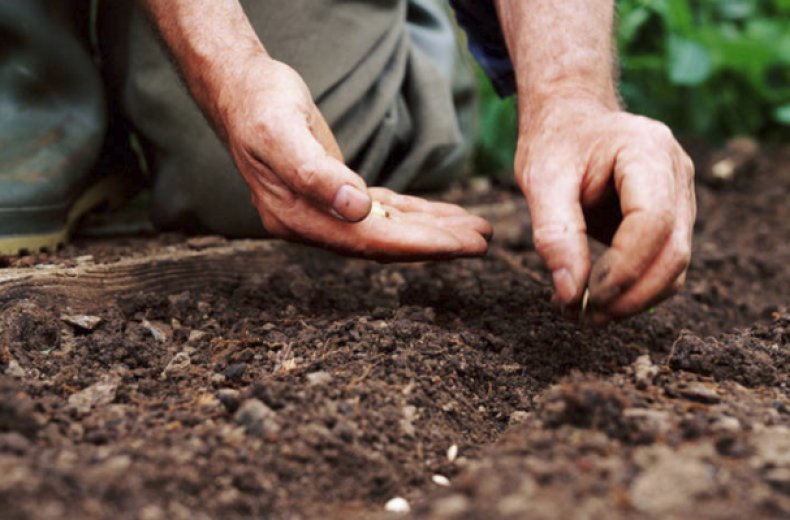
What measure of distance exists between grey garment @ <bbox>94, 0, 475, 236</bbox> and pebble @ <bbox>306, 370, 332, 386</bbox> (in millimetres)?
887

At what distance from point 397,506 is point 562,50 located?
38.9 inches

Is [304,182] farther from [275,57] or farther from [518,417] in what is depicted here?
[275,57]

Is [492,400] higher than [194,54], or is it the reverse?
[194,54]

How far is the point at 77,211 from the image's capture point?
6.79ft

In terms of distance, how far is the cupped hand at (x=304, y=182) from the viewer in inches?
52.5

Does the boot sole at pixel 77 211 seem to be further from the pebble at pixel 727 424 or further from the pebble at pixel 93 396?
the pebble at pixel 727 424

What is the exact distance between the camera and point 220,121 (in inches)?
60.3

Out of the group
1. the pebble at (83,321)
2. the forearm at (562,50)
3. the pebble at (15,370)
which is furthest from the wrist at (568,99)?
the pebble at (15,370)

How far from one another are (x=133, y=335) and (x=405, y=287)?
2.04 ft

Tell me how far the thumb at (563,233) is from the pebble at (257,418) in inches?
19.2

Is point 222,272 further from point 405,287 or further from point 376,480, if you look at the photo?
point 376,480

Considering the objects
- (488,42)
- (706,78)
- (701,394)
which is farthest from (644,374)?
(706,78)

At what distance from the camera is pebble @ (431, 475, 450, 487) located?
1117 millimetres

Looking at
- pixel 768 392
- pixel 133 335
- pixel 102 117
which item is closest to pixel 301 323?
pixel 133 335
